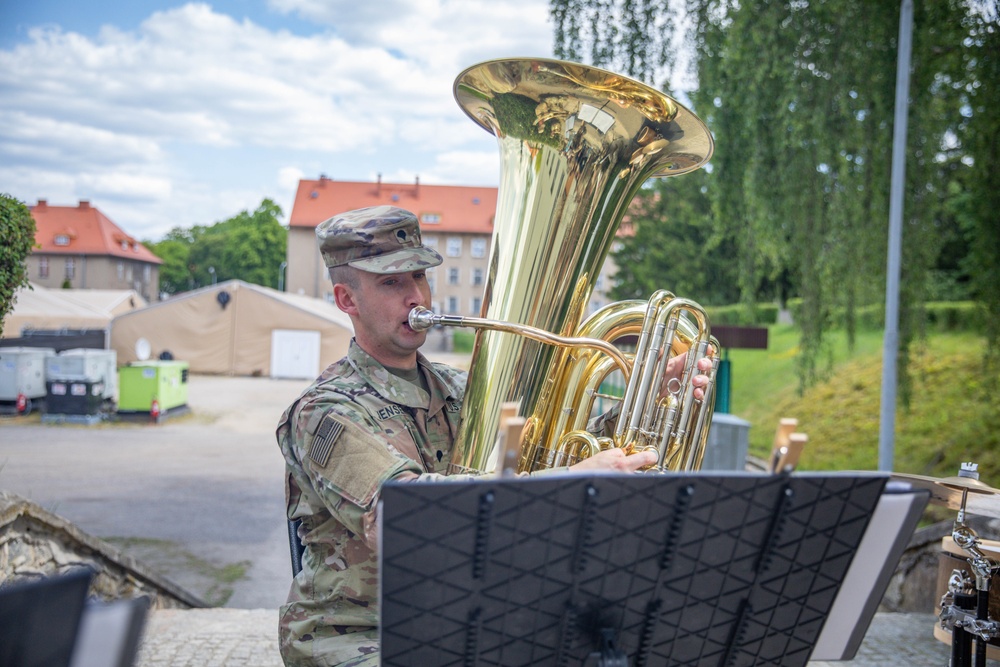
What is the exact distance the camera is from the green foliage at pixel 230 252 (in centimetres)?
4403

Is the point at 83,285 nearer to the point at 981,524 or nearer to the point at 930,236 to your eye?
the point at 930,236

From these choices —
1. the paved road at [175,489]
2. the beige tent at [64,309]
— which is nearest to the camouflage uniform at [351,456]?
the paved road at [175,489]

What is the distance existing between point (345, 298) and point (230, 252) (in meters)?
46.4

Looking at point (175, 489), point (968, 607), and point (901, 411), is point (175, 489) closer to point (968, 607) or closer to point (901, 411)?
point (968, 607)

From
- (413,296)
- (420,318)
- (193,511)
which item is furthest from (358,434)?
(193,511)

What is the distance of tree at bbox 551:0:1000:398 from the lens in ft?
22.2

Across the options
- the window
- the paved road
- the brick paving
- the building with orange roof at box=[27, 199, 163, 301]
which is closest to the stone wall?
the brick paving

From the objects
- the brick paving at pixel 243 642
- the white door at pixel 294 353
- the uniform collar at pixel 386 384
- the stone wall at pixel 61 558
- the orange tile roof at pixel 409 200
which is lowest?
the white door at pixel 294 353

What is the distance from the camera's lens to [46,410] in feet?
42.2

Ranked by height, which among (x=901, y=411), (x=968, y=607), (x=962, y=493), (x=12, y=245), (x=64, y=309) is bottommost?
(x=901, y=411)

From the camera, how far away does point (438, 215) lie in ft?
150

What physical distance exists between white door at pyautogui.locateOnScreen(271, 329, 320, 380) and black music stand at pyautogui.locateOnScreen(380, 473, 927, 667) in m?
21.6

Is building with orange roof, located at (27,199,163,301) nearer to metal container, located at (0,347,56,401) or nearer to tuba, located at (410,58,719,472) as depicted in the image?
metal container, located at (0,347,56,401)

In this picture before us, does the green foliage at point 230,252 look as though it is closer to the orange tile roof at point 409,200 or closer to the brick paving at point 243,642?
the orange tile roof at point 409,200
